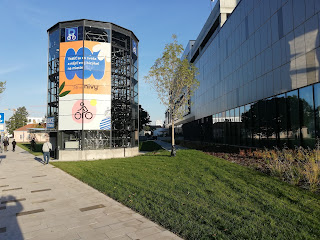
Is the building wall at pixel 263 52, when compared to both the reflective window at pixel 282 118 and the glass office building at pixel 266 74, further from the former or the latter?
the reflective window at pixel 282 118

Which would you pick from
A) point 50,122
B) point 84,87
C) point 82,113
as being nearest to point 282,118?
point 82,113

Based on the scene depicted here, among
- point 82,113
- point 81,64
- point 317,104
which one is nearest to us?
point 317,104

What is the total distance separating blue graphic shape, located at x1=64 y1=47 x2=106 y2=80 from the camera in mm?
21719

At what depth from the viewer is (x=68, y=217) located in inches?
234

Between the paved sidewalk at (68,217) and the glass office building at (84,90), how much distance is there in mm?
12551

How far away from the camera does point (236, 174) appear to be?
31.9 feet

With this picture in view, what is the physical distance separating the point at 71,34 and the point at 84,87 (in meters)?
5.46

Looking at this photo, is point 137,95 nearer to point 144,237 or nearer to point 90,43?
point 90,43

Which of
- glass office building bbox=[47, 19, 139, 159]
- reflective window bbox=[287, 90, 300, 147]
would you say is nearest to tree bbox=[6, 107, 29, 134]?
glass office building bbox=[47, 19, 139, 159]

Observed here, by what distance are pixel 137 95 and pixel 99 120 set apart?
5945 millimetres

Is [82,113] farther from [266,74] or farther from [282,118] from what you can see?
[282,118]

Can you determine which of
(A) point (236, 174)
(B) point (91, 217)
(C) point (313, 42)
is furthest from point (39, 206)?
(C) point (313, 42)

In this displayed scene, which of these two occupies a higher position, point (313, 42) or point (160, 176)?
point (313, 42)

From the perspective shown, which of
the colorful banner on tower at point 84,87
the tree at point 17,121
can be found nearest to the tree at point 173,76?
the colorful banner on tower at point 84,87
